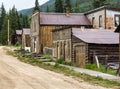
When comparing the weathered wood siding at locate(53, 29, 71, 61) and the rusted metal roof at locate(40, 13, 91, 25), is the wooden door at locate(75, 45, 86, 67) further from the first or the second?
the rusted metal roof at locate(40, 13, 91, 25)

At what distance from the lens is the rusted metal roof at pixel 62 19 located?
54.3 m

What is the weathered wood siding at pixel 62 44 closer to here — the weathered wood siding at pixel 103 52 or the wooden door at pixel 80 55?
the wooden door at pixel 80 55

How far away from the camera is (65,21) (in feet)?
179

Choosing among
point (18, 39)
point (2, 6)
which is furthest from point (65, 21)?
point (2, 6)

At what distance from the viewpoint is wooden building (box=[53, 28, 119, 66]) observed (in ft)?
106

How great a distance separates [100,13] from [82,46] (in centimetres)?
1772

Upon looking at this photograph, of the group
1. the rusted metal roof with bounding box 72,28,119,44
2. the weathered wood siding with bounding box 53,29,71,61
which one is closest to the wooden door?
the rusted metal roof with bounding box 72,28,119,44

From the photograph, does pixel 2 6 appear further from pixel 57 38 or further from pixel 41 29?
pixel 57 38

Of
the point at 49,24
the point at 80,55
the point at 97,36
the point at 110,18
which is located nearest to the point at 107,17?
the point at 110,18

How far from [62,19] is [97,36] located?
69.2 feet

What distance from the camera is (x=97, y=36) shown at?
3447 cm

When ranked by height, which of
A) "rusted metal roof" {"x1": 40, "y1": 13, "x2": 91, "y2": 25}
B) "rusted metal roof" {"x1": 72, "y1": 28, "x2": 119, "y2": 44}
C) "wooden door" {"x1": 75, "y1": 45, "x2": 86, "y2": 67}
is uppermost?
"rusted metal roof" {"x1": 40, "y1": 13, "x2": 91, "y2": 25}

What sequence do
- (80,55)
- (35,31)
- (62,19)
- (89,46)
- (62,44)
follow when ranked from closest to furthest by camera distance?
1. (89,46)
2. (80,55)
3. (62,44)
4. (62,19)
5. (35,31)

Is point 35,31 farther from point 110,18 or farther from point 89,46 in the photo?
point 89,46
